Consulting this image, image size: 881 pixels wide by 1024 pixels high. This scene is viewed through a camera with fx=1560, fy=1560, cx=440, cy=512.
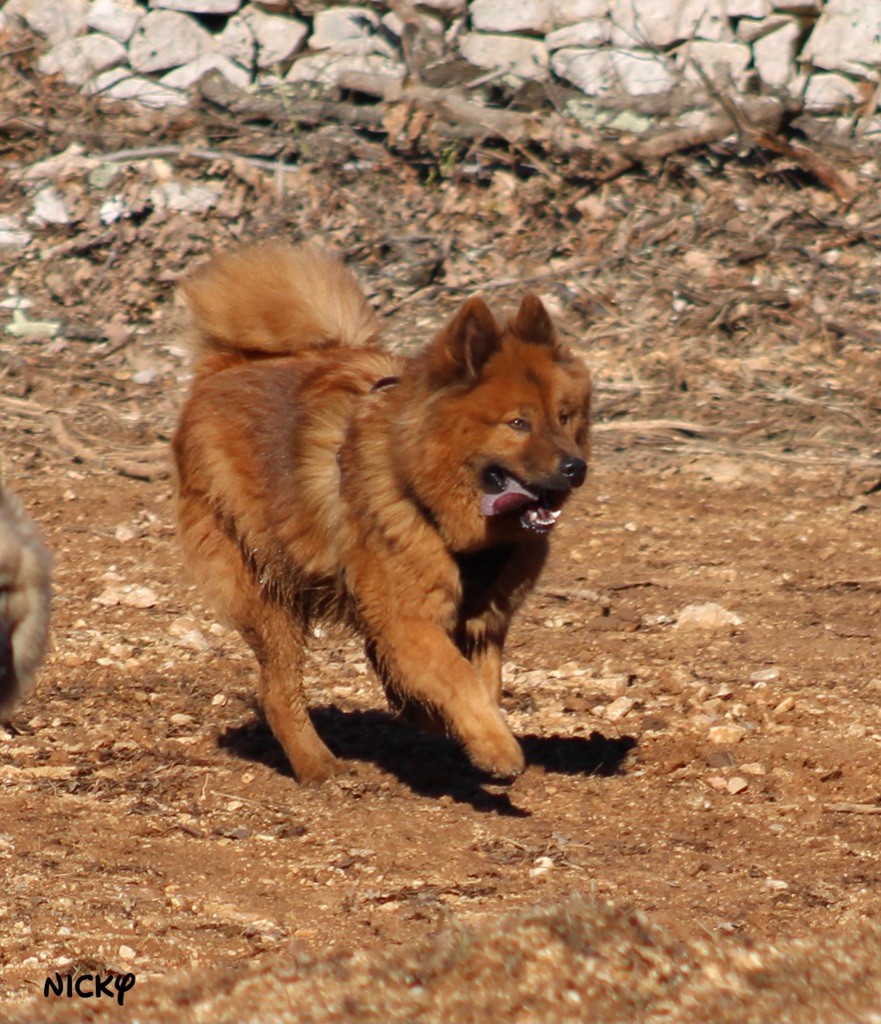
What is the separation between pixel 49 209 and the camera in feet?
39.5

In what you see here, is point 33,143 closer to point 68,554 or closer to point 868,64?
point 68,554

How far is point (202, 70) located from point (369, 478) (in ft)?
26.7

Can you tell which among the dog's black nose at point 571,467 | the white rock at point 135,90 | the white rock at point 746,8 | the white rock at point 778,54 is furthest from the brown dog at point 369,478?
the white rock at point 746,8

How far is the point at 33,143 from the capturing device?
12648 mm

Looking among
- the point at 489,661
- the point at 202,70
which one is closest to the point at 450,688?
the point at 489,661

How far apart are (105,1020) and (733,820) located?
8.32ft

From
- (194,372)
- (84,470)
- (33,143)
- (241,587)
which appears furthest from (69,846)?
(33,143)

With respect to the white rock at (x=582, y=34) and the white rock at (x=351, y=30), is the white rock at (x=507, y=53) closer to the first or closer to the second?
the white rock at (x=582, y=34)

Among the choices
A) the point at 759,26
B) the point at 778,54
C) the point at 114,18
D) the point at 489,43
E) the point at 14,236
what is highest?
the point at 759,26

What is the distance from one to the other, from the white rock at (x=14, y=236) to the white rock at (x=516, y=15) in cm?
405

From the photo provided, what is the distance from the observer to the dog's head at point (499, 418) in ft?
17.2

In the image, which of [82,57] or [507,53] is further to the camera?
[82,57]

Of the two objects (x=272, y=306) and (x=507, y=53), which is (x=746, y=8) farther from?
(x=272, y=306)

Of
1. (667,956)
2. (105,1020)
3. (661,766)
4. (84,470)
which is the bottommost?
(84,470)
